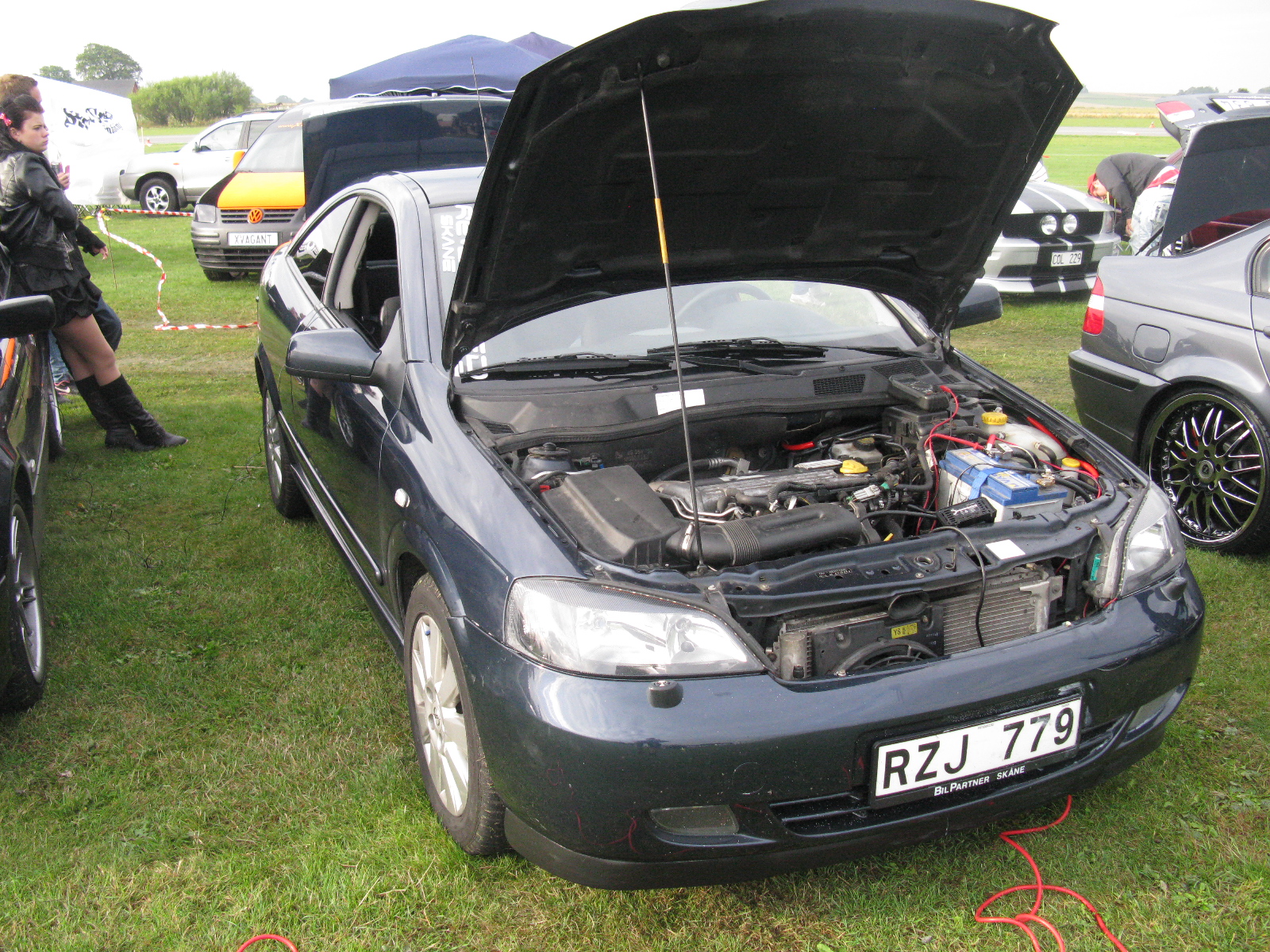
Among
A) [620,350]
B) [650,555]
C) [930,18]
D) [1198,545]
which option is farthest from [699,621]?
[1198,545]

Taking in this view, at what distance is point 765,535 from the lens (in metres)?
2.21

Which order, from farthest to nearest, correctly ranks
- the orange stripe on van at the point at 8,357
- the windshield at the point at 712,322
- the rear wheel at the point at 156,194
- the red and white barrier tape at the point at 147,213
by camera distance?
the rear wheel at the point at 156,194 → the red and white barrier tape at the point at 147,213 → the orange stripe on van at the point at 8,357 → the windshield at the point at 712,322

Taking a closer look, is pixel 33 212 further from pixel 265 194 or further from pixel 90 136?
pixel 90 136

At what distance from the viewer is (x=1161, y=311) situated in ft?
13.5

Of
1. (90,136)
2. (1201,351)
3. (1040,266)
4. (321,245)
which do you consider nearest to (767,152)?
(321,245)

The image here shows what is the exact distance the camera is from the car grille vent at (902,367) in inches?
118

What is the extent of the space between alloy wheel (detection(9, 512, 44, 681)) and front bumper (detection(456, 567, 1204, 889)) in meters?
1.58

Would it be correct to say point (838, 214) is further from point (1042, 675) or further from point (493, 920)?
point (493, 920)

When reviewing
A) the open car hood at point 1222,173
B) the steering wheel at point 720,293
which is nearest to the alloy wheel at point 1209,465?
the open car hood at point 1222,173

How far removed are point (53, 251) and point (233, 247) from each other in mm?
5592

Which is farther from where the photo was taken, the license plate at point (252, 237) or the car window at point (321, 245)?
the license plate at point (252, 237)

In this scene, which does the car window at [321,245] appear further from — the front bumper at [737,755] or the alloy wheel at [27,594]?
the front bumper at [737,755]

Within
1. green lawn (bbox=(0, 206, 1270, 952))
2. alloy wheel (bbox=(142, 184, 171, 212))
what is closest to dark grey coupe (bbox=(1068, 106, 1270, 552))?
green lawn (bbox=(0, 206, 1270, 952))

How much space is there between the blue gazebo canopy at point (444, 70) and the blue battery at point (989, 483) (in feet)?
40.4
